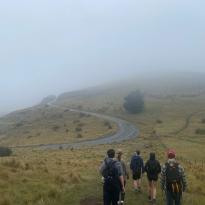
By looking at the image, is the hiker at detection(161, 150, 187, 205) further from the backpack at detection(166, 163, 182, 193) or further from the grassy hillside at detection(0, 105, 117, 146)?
the grassy hillside at detection(0, 105, 117, 146)

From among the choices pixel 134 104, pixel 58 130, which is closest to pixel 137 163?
pixel 58 130

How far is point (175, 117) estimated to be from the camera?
123 m

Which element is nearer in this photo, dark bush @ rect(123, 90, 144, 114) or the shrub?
the shrub

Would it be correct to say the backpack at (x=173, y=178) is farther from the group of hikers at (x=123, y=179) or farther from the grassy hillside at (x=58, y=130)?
the grassy hillside at (x=58, y=130)

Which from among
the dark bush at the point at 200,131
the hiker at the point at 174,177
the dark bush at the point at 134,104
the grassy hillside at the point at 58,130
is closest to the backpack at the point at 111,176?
the hiker at the point at 174,177

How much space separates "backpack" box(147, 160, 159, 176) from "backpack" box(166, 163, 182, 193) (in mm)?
3663

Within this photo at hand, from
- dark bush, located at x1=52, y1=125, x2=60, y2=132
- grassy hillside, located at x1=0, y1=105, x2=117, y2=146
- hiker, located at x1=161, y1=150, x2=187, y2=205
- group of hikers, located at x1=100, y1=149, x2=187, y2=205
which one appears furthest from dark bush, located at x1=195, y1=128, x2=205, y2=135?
hiker, located at x1=161, y1=150, x2=187, y2=205

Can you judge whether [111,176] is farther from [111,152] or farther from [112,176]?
[111,152]

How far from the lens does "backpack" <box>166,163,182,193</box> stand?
1773 cm

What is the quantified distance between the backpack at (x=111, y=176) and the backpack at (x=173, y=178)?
228 cm

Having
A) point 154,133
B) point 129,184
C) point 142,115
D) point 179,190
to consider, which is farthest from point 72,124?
point 179,190

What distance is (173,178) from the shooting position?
58.1ft

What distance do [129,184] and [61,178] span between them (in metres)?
4.06

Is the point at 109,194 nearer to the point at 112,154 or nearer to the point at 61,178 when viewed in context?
the point at 112,154
